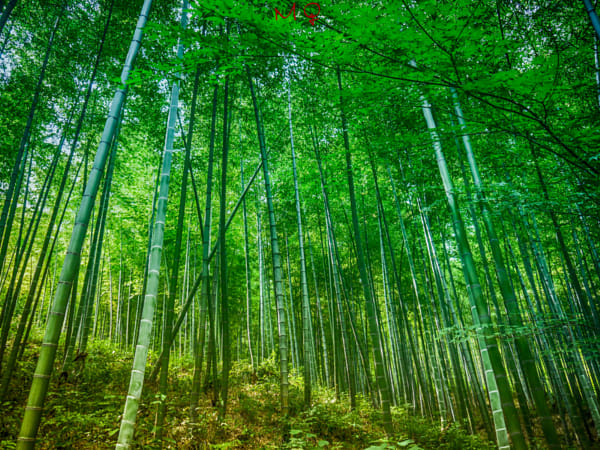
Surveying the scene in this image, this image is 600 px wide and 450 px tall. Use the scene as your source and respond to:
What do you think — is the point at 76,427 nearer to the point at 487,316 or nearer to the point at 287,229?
the point at 487,316

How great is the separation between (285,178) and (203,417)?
15.2 feet

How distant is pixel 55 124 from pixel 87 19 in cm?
177

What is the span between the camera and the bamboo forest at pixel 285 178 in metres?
1.81

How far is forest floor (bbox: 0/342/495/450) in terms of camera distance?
3080 millimetres

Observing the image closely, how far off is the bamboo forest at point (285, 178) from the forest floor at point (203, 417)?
37mm

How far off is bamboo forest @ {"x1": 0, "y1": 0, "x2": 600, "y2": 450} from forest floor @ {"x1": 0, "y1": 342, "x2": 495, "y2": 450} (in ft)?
0.12

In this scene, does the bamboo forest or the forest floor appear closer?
the bamboo forest

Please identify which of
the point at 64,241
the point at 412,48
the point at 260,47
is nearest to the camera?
the point at 412,48

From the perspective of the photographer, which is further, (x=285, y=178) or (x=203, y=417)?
(x=285, y=178)

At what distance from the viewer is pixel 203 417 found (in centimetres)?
376

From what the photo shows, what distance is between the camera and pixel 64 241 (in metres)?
8.89

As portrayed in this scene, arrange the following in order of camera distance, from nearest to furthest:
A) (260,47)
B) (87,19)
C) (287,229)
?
1. (260,47)
2. (87,19)
3. (287,229)

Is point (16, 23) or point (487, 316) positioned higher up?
point (16, 23)

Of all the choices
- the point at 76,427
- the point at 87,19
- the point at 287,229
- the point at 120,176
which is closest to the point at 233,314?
the point at 287,229
